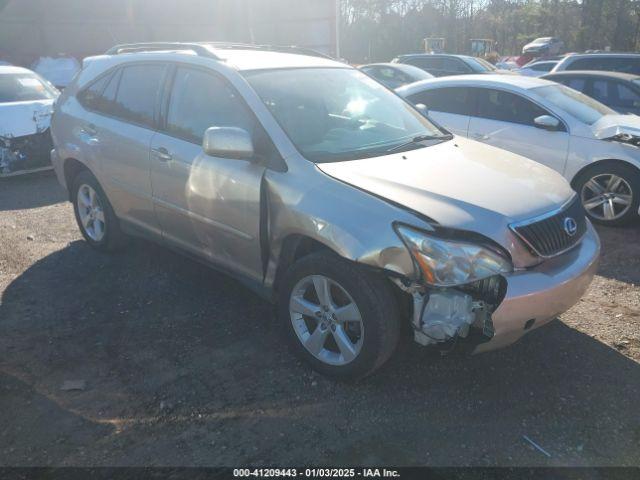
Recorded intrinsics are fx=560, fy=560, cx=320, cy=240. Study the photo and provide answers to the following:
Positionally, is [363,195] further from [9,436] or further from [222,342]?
[9,436]

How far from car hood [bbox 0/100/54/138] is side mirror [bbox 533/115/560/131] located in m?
6.45

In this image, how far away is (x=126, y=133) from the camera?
14.4 ft

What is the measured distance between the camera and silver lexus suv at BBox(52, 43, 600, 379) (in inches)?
111

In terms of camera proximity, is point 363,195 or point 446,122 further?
point 446,122

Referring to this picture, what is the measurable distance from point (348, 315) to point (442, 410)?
719 millimetres

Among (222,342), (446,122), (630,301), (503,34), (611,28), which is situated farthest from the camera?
(503,34)

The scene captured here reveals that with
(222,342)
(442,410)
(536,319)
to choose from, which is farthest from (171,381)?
(536,319)

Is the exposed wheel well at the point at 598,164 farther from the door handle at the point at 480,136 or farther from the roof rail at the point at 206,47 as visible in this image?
the roof rail at the point at 206,47

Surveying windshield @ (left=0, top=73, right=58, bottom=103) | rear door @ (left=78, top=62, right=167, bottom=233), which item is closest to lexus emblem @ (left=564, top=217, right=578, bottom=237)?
rear door @ (left=78, top=62, right=167, bottom=233)

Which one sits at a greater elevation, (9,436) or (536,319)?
(536,319)

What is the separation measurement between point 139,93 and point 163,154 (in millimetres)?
744

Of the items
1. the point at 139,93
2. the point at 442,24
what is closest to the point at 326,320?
the point at 139,93

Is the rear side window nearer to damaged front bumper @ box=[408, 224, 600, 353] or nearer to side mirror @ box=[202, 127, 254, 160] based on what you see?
damaged front bumper @ box=[408, 224, 600, 353]

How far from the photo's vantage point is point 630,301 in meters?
4.25
